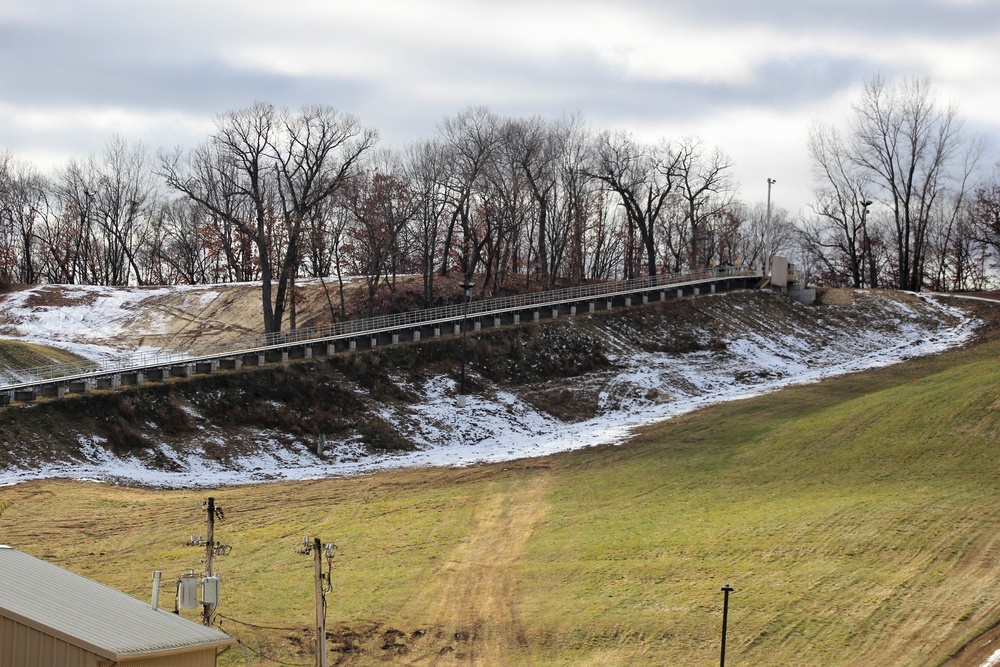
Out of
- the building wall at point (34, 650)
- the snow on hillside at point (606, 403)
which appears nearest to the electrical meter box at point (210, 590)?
the building wall at point (34, 650)

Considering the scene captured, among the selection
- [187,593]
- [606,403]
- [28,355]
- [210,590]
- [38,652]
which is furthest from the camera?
[28,355]

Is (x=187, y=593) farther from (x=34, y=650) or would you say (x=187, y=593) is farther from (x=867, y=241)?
(x=867, y=241)

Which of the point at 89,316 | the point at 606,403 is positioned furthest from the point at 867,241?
the point at 89,316

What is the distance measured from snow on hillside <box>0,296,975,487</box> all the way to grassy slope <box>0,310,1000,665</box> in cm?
293

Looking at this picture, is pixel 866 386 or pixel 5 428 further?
pixel 866 386

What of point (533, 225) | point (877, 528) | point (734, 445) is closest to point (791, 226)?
point (533, 225)

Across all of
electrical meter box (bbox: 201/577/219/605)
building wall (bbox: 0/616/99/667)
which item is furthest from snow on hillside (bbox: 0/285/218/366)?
building wall (bbox: 0/616/99/667)

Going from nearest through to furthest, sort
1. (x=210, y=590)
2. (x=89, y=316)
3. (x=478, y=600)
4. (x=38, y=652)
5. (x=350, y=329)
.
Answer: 1. (x=38, y=652)
2. (x=210, y=590)
3. (x=478, y=600)
4. (x=350, y=329)
5. (x=89, y=316)

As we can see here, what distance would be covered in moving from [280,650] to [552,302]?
42.6m

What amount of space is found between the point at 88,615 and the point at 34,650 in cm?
129

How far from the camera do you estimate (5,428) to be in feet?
128

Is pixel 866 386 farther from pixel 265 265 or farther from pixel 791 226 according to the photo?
pixel 791 226

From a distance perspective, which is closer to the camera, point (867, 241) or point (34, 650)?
point (34, 650)

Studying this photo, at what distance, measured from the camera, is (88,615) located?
16.2 m
